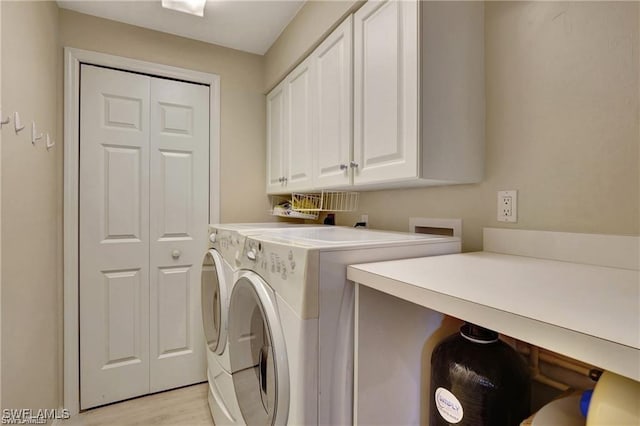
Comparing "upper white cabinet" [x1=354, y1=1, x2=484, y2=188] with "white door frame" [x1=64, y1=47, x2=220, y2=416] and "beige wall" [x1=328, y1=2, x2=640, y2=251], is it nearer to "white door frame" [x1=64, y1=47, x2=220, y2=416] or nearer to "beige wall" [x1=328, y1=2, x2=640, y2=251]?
"beige wall" [x1=328, y1=2, x2=640, y2=251]

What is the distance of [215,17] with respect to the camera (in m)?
1.97

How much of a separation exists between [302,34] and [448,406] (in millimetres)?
1911

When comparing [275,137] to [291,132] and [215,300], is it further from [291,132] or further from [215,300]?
[215,300]

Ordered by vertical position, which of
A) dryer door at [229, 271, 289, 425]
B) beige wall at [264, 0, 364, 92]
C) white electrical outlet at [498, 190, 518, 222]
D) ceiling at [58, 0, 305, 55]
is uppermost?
ceiling at [58, 0, 305, 55]

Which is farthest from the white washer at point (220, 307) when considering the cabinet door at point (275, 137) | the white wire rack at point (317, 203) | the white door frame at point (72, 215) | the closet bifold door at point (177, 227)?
the white door frame at point (72, 215)

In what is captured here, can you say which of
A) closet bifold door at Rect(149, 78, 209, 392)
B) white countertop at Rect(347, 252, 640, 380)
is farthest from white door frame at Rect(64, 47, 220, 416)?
white countertop at Rect(347, 252, 640, 380)

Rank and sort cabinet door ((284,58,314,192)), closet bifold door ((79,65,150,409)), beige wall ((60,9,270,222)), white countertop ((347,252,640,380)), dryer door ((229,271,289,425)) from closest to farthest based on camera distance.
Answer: white countertop ((347,252,640,380)) → dryer door ((229,271,289,425)) → cabinet door ((284,58,314,192)) → closet bifold door ((79,65,150,409)) → beige wall ((60,9,270,222))

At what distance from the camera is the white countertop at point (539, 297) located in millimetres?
432

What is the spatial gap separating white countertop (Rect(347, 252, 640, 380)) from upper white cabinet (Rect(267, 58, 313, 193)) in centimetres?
108

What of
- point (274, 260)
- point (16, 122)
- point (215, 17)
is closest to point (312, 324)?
point (274, 260)

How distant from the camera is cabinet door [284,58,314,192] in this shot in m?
1.81

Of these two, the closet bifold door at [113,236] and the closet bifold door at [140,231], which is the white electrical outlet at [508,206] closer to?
the closet bifold door at [140,231]

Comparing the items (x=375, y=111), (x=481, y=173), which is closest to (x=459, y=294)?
(x=481, y=173)

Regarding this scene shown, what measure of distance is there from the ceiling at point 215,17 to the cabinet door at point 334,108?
1.58 ft
